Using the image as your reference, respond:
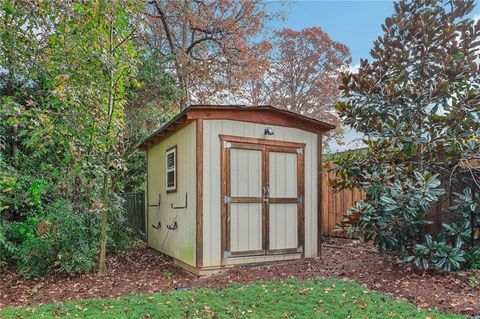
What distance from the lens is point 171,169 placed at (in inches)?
253

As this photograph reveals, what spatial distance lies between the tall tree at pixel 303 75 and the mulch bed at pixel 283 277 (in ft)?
33.0

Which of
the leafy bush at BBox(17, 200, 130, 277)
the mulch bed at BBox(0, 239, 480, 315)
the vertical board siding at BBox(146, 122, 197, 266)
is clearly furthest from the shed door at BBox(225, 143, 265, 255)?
the leafy bush at BBox(17, 200, 130, 277)

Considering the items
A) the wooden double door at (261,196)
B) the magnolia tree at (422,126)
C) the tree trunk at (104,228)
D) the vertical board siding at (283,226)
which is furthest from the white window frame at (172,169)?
the magnolia tree at (422,126)

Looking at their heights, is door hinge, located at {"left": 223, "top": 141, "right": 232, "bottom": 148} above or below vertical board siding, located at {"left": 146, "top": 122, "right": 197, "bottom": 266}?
above

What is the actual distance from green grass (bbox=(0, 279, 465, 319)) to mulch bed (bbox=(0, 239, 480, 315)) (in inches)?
13.8

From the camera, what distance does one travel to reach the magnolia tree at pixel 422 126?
4520 millimetres

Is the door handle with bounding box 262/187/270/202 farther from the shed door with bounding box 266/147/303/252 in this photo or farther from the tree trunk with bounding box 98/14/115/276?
the tree trunk with bounding box 98/14/115/276

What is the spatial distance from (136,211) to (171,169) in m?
3.51

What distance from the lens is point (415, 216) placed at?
4.67m

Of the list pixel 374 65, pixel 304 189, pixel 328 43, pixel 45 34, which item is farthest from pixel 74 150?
pixel 328 43

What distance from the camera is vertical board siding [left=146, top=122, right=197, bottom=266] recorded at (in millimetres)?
5266

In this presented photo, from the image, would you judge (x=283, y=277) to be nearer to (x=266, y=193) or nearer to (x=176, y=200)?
(x=266, y=193)

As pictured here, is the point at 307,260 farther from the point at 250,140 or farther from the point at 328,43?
the point at 328,43

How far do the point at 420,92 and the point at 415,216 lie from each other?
5.40 feet
